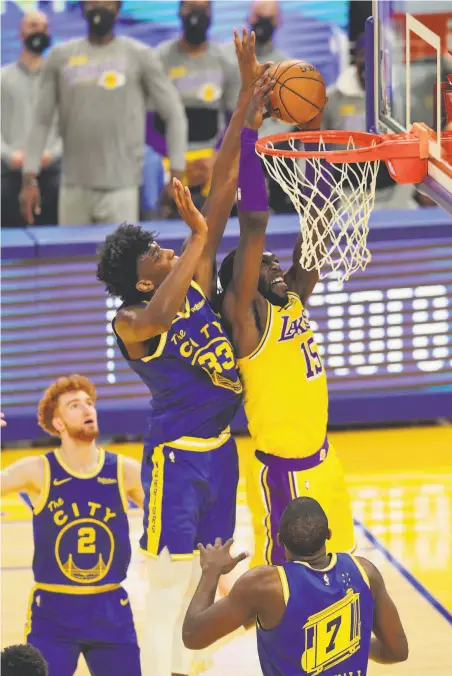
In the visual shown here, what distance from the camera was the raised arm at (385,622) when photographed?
462 cm

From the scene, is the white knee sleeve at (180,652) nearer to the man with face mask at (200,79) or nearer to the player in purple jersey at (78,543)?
the player in purple jersey at (78,543)

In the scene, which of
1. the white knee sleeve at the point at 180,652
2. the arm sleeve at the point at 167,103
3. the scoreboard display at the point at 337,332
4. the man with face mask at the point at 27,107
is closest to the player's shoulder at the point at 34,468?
the white knee sleeve at the point at 180,652

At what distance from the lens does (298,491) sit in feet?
19.8

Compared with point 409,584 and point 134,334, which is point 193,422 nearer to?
point 134,334

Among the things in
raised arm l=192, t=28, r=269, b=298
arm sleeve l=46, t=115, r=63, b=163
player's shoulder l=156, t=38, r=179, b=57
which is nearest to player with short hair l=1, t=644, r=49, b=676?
raised arm l=192, t=28, r=269, b=298

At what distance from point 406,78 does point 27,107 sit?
540 centimetres

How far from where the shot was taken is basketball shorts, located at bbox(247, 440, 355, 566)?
6.03 metres

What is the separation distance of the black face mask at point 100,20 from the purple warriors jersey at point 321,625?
655cm

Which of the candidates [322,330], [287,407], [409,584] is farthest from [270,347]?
[322,330]

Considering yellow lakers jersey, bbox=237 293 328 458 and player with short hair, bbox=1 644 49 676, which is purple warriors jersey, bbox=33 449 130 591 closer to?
yellow lakers jersey, bbox=237 293 328 458

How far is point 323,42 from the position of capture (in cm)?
1262

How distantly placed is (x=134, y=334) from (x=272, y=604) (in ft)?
5.37

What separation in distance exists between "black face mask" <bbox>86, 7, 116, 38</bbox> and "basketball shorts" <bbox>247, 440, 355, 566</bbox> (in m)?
5.08

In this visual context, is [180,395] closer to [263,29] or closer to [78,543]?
[78,543]
